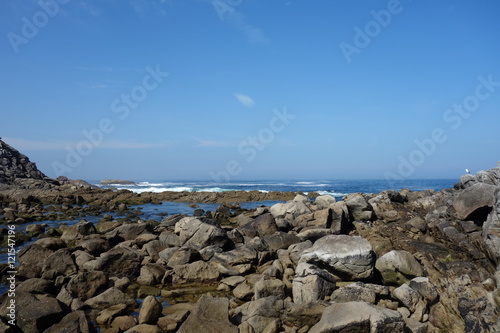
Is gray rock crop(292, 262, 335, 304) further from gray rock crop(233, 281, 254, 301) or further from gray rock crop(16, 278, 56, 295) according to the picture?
gray rock crop(16, 278, 56, 295)

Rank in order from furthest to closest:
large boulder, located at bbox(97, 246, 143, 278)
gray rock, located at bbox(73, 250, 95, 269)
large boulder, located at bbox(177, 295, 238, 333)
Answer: gray rock, located at bbox(73, 250, 95, 269) → large boulder, located at bbox(97, 246, 143, 278) → large boulder, located at bbox(177, 295, 238, 333)

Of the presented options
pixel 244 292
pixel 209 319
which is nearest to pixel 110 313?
pixel 209 319

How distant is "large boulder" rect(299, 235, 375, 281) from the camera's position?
973cm

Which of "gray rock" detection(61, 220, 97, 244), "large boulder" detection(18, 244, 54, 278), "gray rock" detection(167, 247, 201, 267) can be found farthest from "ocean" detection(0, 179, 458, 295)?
"gray rock" detection(167, 247, 201, 267)

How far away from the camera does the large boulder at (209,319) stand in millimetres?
6914

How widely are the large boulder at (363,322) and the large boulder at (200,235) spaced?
25.1 ft

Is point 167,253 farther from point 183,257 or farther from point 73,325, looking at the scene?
point 73,325

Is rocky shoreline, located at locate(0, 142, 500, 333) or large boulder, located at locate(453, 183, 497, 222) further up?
large boulder, located at locate(453, 183, 497, 222)

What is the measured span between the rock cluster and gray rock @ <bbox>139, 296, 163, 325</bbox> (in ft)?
0.07

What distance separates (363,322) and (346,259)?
360 centimetres

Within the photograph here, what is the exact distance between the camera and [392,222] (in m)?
18.0

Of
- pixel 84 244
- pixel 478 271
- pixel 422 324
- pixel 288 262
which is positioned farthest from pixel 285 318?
pixel 84 244

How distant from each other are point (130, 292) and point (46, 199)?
113 feet

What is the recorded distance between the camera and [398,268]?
384 inches
